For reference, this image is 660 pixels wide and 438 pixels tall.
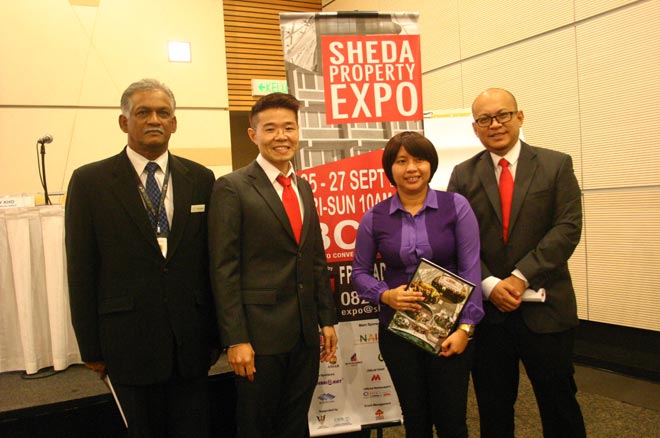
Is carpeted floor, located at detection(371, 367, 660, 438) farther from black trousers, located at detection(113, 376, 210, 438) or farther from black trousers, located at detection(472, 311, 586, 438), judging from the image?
black trousers, located at detection(113, 376, 210, 438)

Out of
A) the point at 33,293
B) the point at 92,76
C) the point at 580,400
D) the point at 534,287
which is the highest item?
the point at 92,76

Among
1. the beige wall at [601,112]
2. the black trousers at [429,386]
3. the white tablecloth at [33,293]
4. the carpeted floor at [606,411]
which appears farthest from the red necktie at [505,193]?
the white tablecloth at [33,293]

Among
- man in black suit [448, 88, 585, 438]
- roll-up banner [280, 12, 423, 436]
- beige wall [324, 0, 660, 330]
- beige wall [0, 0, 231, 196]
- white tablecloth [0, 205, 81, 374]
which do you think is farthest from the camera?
beige wall [0, 0, 231, 196]

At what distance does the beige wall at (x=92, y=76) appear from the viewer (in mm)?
5105

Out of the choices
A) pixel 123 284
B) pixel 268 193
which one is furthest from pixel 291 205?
pixel 123 284

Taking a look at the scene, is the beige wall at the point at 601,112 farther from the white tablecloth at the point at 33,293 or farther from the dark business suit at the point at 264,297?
the white tablecloth at the point at 33,293

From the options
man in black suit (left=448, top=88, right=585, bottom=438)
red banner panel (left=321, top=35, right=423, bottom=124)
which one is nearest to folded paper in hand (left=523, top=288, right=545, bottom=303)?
man in black suit (left=448, top=88, right=585, bottom=438)

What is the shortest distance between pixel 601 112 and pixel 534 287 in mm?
2445

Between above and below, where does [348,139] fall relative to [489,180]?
above

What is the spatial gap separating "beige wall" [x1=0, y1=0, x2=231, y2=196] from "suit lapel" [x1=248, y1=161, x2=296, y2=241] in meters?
4.30

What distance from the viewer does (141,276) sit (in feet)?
5.41

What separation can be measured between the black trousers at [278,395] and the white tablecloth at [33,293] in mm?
2037

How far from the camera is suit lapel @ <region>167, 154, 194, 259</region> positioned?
1694mm

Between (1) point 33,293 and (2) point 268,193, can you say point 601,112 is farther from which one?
(1) point 33,293
